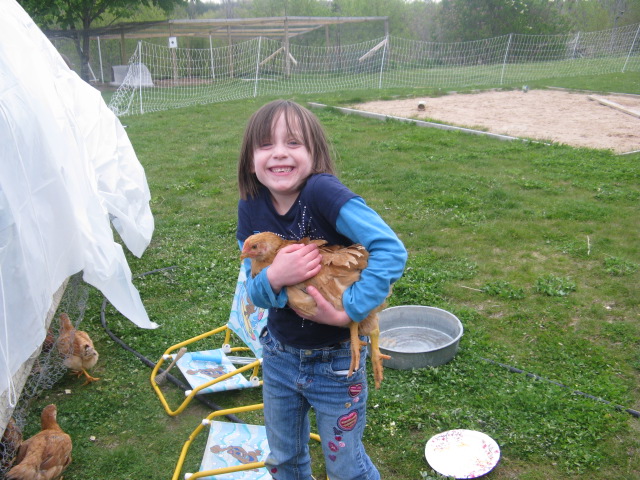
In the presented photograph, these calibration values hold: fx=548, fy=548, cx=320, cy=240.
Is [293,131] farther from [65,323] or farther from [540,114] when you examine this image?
[540,114]

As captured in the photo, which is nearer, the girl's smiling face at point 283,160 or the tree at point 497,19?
the girl's smiling face at point 283,160

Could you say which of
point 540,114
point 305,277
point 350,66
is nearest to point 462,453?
point 305,277

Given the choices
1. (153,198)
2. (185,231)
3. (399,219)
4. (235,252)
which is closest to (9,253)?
(235,252)

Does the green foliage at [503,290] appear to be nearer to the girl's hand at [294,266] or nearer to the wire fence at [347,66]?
the girl's hand at [294,266]

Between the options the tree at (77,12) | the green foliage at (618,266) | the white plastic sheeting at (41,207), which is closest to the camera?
the white plastic sheeting at (41,207)

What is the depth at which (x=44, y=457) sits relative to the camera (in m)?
2.75

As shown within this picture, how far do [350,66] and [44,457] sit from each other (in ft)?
71.5

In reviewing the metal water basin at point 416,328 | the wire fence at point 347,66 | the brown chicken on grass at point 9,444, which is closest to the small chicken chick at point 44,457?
the brown chicken on grass at point 9,444

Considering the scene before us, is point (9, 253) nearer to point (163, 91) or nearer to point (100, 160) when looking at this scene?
point (100, 160)

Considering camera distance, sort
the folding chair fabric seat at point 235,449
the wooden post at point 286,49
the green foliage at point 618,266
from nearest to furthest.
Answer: the folding chair fabric seat at point 235,449
the green foliage at point 618,266
the wooden post at point 286,49

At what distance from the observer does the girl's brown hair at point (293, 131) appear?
198cm

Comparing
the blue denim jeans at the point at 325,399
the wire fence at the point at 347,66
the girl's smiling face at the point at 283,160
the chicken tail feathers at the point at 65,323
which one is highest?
the girl's smiling face at the point at 283,160

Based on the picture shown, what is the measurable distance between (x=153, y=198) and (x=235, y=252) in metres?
2.38

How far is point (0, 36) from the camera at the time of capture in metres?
3.43
